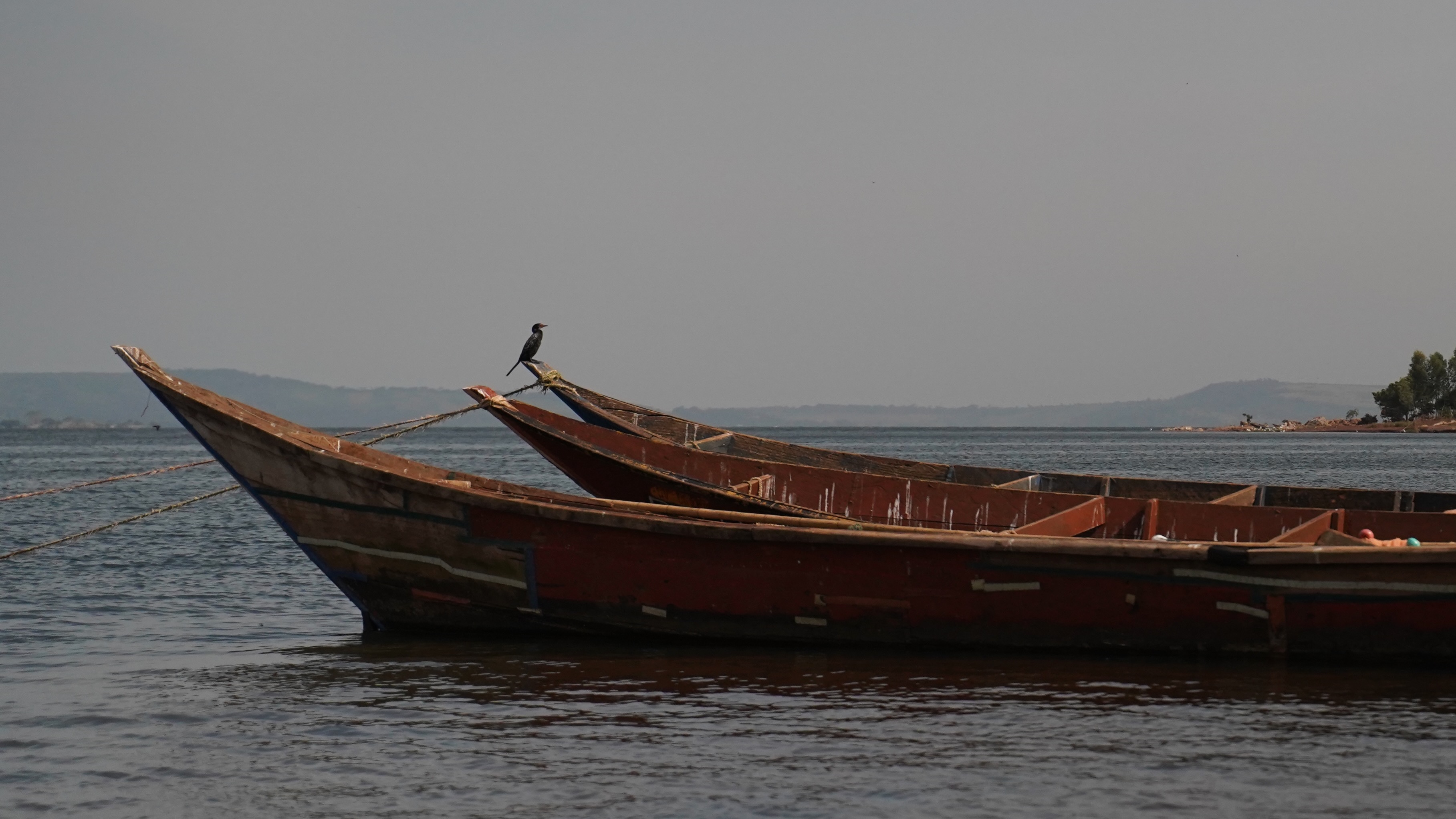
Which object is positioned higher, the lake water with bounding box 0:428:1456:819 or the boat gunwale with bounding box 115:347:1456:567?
the boat gunwale with bounding box 115:347:1456:567

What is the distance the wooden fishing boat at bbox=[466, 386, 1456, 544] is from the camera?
12.6m

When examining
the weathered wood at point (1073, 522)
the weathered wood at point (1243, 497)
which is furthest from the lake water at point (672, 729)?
the weathered wood at point (1243, 497)

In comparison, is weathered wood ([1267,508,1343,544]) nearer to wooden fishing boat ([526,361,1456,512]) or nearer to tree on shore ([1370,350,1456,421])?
wooden fishing boat ([526,361,1456,512])

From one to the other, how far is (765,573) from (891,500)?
13.2 ft

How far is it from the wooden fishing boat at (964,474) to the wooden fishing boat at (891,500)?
0.95 ft

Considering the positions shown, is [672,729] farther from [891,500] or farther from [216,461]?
[891,500]

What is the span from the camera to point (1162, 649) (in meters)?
10.8

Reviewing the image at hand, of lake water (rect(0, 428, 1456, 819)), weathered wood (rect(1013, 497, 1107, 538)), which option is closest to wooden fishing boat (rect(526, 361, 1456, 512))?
weathered wood (rect(1013, 497, 1107, 538))

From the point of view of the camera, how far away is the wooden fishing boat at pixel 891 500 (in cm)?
1261

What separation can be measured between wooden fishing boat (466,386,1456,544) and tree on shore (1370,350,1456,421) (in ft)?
374

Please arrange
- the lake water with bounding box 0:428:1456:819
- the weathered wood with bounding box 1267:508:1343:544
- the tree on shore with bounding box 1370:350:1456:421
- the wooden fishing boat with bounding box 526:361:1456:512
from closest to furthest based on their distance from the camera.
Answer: the lake water with bounding box 0:428:1456:819
the weathered wood with bounding box 1267:508:1343:544
the wooden fishing boat with bounding box 526:361:1456:512
the tree on shore with bounding box 1370:350:1456:421

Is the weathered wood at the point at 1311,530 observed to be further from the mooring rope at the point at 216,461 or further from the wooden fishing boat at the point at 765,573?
the mooring rope at the point at 216,461

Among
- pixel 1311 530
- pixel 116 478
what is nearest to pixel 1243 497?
pixel 1311 530

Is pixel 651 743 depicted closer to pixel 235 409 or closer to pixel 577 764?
pixel 577 764
